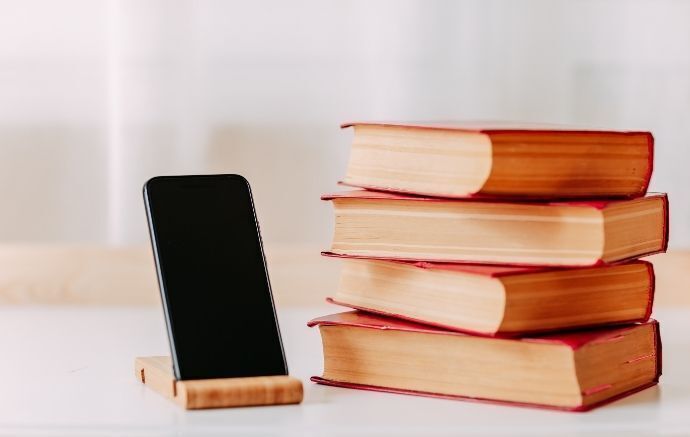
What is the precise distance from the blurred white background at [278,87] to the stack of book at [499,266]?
901 mm

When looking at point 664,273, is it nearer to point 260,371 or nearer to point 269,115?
point 269,115

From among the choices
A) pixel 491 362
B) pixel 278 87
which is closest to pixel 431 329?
pixel 491 362

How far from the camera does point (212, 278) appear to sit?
2.86ft

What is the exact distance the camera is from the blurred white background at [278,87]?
1816 mm

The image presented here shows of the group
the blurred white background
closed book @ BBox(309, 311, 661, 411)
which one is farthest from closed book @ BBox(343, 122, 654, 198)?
the blurred white background

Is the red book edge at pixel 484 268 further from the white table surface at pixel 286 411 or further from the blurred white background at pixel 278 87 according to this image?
the blurred white background at pixel 278 87

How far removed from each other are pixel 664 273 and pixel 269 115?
0.64m

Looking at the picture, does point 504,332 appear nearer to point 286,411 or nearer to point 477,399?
point 477,399

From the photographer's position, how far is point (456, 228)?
0.88 metres

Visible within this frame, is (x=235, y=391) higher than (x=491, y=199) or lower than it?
lower

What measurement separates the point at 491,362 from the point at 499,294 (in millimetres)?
54

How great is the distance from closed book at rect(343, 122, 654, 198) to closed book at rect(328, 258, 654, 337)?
0.19ft

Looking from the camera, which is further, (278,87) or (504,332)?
(278,87)

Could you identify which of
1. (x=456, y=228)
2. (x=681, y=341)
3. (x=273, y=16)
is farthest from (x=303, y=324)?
(x=273, y=16)
